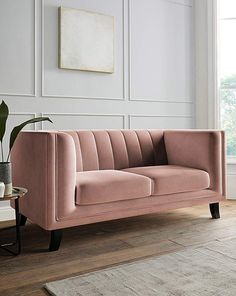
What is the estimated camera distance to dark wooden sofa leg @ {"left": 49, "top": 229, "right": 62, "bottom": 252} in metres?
2.16

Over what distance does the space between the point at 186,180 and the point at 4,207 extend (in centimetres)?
149

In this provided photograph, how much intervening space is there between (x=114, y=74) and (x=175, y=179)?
53.4 inches

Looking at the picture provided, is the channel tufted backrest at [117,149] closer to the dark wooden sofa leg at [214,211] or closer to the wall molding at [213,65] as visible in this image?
the dark wooden sofa leg at [214,211]

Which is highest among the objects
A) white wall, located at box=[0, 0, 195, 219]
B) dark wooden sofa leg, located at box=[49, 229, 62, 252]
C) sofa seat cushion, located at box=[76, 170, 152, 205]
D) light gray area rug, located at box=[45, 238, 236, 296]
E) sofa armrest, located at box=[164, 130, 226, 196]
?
white wall, located at box=[0, 0, 195, 219]

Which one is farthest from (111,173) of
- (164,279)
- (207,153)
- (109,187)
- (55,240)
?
(164,279)

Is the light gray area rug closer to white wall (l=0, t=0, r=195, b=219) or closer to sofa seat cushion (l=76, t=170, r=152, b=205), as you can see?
sofa seat cushion (l=76, t=170, r=152, b=205)

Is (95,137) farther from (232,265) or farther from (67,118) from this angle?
(232,265)

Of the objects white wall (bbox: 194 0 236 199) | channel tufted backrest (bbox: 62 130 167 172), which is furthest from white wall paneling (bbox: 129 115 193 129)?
channel tufted backrest (bbox: 62 130 167 172)

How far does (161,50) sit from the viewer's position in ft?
12.3

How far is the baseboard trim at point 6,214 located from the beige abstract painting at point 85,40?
4.26ft

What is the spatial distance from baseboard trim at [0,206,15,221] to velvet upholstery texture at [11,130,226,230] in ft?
1.65

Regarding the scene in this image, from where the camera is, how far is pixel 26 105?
3018 mm

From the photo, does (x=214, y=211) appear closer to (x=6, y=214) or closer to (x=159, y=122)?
(x=159, y=122)

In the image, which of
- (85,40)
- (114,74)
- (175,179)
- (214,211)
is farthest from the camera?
(114,74)
